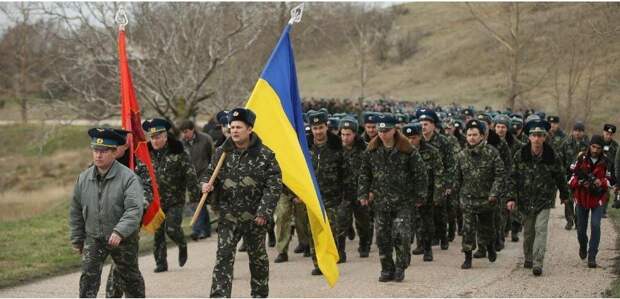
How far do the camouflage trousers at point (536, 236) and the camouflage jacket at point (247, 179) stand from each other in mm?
4286

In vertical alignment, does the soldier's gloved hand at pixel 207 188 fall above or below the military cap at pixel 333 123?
below

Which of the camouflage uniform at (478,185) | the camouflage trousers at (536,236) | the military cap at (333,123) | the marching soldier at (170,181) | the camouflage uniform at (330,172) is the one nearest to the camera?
the camouflage trousers at (536,236)

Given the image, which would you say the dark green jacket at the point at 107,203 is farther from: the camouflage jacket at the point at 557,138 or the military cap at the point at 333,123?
the camouflage jacket at the point at 557,138

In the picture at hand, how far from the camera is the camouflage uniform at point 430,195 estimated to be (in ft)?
40.2

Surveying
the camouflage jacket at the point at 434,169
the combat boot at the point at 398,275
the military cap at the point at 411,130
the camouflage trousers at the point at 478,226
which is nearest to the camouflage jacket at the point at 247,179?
the combat boot at the point at 398,275

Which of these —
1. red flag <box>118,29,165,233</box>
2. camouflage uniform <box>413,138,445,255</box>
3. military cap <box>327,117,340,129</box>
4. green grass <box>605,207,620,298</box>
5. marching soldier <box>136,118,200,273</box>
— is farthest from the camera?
military cap <box>327,117,340,129</box>

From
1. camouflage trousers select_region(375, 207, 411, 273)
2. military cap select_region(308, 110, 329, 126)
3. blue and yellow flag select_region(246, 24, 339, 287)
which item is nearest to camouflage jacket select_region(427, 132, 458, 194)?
military cap select_region(308, 110, 329, 126)

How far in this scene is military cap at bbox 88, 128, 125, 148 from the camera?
792 cm

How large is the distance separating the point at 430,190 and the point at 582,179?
238 cm

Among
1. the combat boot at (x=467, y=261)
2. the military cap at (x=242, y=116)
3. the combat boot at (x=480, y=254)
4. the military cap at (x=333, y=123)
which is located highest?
the military cap at (x=242, y=116)

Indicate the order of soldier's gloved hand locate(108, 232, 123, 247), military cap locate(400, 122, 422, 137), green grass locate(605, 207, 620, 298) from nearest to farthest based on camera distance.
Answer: soldier's gloved hand locate(108, 232, 123, 247) → green grass locate(605, 207, 620, 298) → military cap locate(400, 122, 422, 137)

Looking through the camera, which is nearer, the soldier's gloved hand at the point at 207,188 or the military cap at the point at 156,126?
the soldier's gloved hand at the point at 207,188

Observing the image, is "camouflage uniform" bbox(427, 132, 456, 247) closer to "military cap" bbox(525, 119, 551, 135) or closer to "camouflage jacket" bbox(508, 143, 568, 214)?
"camouflage jacket" bbox(508, 143, 568, 214)

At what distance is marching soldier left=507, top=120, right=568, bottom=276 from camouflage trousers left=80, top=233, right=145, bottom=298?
555cm
